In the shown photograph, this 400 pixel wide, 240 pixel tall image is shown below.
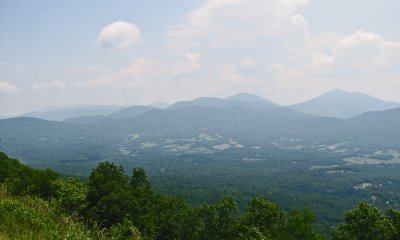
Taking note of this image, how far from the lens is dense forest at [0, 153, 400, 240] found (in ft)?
64.2

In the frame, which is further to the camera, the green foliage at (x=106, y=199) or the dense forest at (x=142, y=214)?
the green foliage at (x=106, y=199)

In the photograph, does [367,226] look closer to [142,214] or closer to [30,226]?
[142,214]

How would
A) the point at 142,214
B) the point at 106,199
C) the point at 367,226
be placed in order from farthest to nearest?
the point at 142,214, the point at 106,199, the point at 367,226

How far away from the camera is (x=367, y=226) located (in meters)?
30.8

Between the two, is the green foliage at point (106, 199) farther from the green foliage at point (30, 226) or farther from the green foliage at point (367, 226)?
the green foliage at point (367, 226)

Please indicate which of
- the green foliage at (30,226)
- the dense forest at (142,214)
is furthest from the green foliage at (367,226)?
the green foliage at (30,226)

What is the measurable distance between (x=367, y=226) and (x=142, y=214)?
2253 cm

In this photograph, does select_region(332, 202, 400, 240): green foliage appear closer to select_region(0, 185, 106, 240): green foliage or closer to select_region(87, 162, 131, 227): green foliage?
select_region(87, 162, 131, 227): green foliage

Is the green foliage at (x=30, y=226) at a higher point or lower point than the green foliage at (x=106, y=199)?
higher

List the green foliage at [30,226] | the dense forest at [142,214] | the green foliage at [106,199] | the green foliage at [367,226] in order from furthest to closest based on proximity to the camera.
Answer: the green foliage at [106,199]
the green foliage at [367,226]
the dense forest at [142,214]
the green foliage at [30,226]

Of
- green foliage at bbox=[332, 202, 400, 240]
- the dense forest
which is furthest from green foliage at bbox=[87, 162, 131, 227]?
green foliage at bbox=[332, 202, 400, 240]

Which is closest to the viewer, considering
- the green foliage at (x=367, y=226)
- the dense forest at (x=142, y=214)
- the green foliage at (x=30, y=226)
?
the green foliage at (x=30, y=226)

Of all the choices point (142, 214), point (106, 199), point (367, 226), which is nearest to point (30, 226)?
point (106, 199)

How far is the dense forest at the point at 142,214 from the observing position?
64.2 feet
